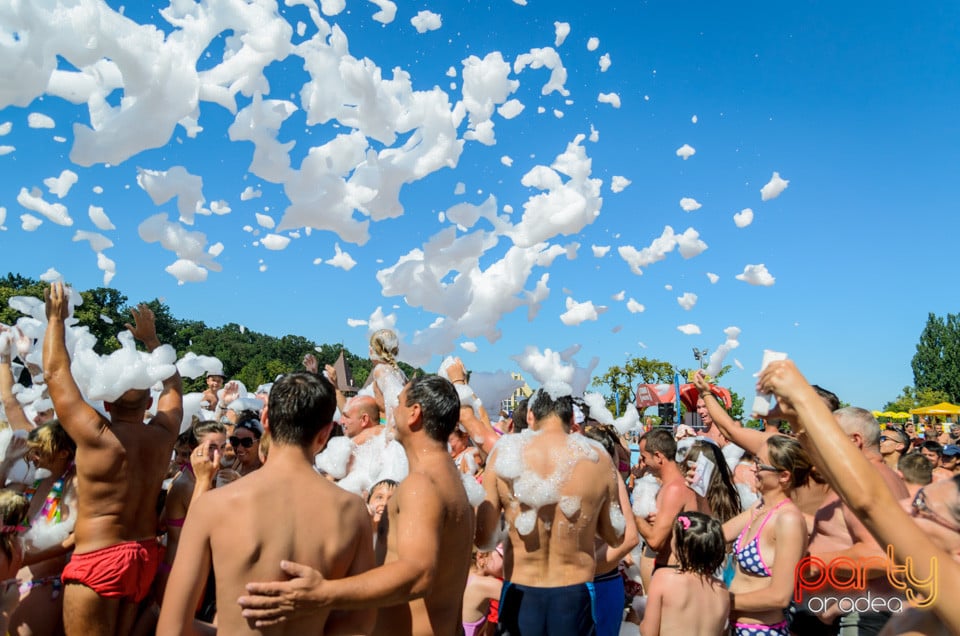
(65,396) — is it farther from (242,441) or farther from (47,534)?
(242,441)

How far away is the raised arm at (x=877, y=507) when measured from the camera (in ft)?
4.42

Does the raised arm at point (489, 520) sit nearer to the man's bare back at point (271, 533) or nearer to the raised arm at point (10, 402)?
the man's bare back at point (271, 533)

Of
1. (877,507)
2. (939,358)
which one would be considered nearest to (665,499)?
(877,507)

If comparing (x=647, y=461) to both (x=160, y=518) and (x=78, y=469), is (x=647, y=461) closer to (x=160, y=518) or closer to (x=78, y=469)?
(x=160, y=518)

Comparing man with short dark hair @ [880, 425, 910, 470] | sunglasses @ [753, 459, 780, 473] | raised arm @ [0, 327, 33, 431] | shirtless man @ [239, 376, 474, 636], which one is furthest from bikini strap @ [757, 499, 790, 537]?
raised arm @ [0, 327, 33, 431]

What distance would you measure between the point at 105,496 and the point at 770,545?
3712mm

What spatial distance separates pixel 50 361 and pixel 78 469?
58 cm

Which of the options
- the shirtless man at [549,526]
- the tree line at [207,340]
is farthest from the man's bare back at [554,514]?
the tree line at [207,340]

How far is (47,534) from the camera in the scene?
3.33 meters

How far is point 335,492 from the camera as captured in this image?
2096mm

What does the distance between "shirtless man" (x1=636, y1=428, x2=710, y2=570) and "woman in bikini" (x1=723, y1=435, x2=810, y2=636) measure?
0.57m

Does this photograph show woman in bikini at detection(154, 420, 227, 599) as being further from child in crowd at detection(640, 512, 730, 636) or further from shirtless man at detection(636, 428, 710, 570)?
shirtless man at detection(636, 428, 710, 570)

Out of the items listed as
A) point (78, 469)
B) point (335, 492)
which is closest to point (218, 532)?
point (335, 492)

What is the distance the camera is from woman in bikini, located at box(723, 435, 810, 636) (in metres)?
3.25
